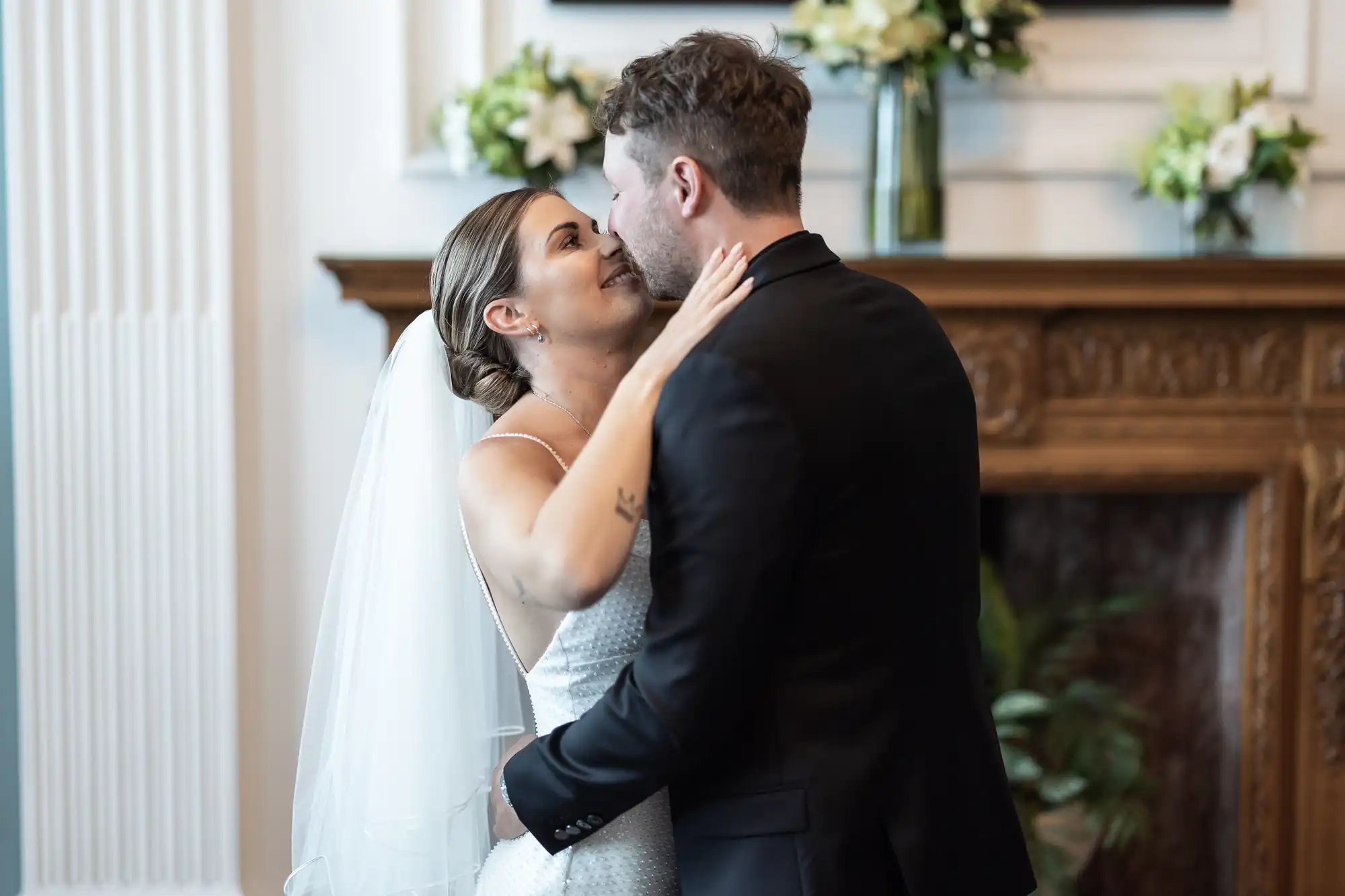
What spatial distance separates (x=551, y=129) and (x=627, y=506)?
5.54ft

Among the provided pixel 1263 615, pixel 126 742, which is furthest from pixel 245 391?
pixel 1263 615

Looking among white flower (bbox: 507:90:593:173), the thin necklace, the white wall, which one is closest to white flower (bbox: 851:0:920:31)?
the white wall

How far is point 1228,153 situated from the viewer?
10.2 feet

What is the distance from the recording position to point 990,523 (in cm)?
365

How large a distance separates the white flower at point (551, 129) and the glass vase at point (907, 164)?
680 mm

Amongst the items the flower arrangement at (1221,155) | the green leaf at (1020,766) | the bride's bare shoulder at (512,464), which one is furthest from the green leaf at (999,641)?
the bride's bare shoulder at (512,464)

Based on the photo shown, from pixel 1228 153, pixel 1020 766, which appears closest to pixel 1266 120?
pixel 1228 153

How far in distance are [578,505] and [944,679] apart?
0.47m

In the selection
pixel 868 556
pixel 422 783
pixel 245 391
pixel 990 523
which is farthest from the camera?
pixel 990 523

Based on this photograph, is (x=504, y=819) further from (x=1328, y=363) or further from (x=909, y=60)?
(x=1328, y=363)

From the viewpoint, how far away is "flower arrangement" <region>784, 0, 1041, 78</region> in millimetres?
3057

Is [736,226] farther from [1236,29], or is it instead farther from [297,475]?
[1236,29]

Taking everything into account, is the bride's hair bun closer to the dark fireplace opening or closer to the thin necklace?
the thin necklace

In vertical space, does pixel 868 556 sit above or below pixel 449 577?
above
